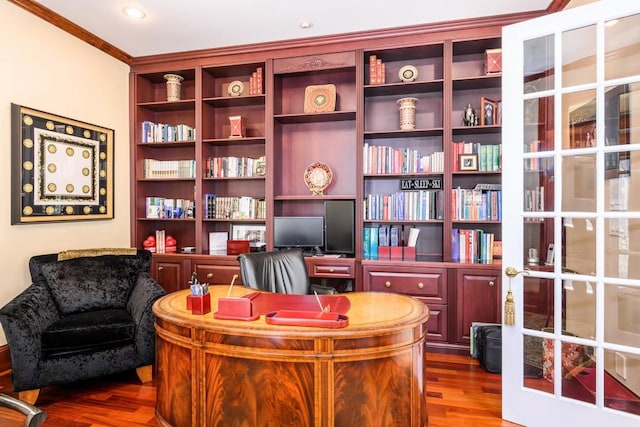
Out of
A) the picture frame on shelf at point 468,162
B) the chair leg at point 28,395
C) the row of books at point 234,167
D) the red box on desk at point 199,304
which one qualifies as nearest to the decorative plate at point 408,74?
the picture frame on shelf at point 468,162

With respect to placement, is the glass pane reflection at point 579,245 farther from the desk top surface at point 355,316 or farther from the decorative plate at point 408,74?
the decorative plate at point 408,74

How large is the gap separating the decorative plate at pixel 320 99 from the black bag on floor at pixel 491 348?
231 cm

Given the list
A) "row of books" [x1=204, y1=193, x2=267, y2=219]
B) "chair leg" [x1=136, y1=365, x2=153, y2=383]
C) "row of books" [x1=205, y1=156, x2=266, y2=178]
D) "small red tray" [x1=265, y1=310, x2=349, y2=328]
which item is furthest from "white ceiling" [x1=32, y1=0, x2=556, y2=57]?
"chair leg" [x1=136, y1=365, x2=153, y2=383]

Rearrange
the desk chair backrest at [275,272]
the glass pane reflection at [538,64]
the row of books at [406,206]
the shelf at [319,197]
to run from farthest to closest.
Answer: the shelf at [319,197] < the row of books at [406,206] < the desk chair backrest at [275,272] < the glass pane reflection at [538,64]

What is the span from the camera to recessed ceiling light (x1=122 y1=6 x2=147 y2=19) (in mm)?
2850

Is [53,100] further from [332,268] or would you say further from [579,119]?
Result: [579,119]

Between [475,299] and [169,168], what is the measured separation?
3193 mm

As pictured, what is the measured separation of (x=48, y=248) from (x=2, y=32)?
1646 mm

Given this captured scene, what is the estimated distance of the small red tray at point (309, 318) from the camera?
1.53 meters

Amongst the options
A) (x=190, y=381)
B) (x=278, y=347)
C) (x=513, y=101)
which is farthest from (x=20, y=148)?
(x=513, y=101)

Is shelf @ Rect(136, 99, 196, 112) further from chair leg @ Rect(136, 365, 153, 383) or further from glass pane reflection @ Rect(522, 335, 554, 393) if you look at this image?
glass pane reflection @ Rect(522, 335, 554, 393)

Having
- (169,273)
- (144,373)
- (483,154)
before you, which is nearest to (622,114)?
(483,154)

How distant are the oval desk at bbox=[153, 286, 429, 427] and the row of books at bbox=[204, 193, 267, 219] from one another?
2006 millimetres

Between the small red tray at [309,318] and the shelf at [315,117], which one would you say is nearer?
the small red tray at [309,318]
